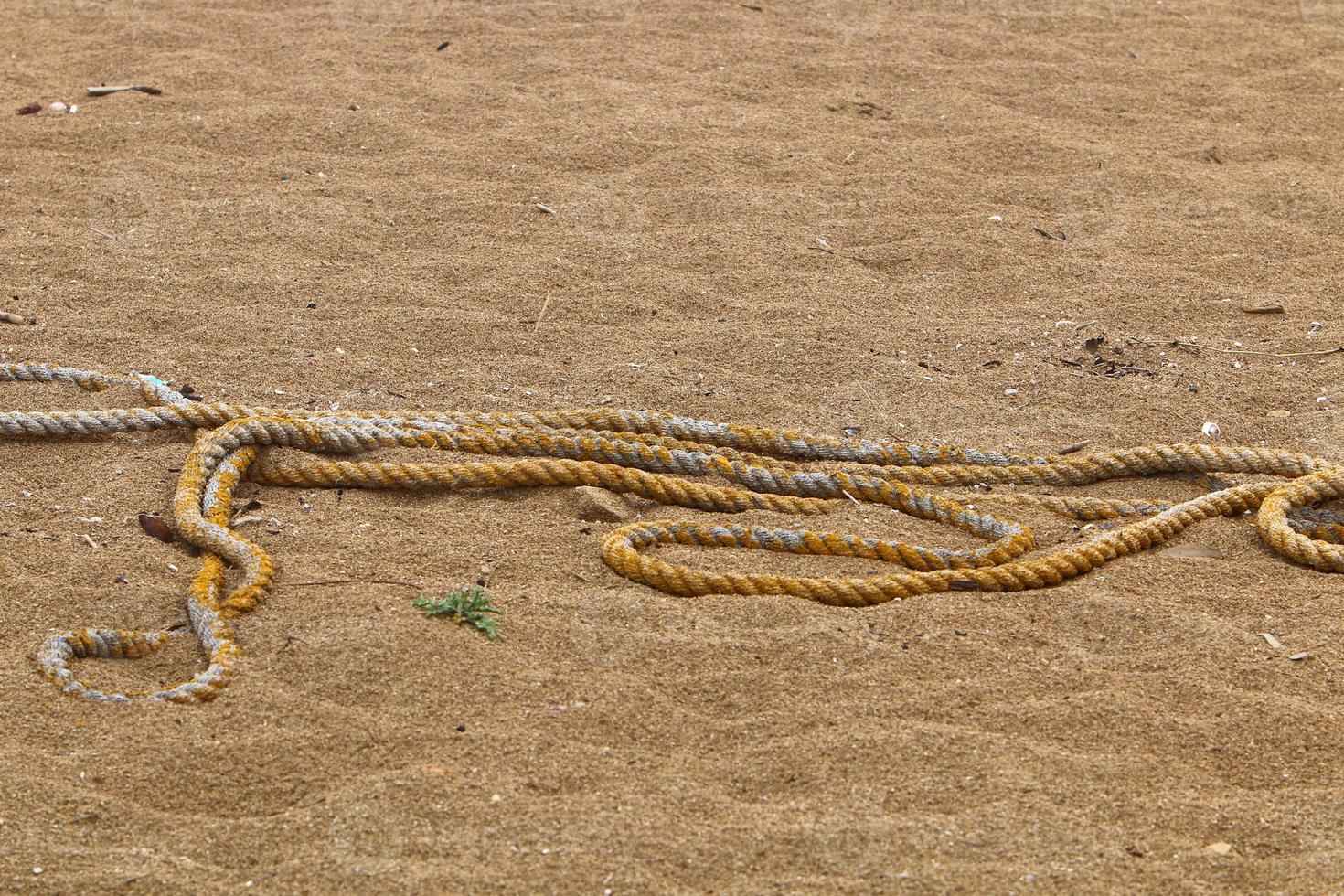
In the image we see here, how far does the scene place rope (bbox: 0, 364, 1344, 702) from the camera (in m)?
2.98

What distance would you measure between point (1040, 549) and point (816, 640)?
676 millimetres

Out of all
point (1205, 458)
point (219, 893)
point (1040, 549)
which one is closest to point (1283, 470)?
point (1205, 458)

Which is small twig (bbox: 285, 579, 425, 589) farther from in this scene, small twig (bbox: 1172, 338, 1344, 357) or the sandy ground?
small twig (bbox: 1172, 338, 1344, 357)

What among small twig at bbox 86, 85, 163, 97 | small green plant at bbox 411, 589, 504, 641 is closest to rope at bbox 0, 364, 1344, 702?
small green plant at bbox 411, 589, 504, 641

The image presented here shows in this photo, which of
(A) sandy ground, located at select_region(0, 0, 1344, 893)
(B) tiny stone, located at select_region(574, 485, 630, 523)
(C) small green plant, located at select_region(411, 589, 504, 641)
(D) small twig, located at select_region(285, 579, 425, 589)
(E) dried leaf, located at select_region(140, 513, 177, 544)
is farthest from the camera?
(B) tiny stone, located at select_region(574, 485, 630, 523)

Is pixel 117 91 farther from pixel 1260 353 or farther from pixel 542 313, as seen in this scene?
pixel 1260 353

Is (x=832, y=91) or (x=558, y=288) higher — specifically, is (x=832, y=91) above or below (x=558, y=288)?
above

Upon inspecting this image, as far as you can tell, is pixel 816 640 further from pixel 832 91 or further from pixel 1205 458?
pixel 832 91

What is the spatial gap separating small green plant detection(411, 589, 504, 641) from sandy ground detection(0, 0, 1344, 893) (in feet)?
0.10

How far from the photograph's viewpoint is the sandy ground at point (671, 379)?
2.32m

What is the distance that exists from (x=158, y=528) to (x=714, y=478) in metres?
1.22

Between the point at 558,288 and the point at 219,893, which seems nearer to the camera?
the point at 219,893

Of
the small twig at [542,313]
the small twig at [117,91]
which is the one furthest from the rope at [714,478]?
the small twig at [117,91]

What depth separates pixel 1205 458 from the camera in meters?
3.47
